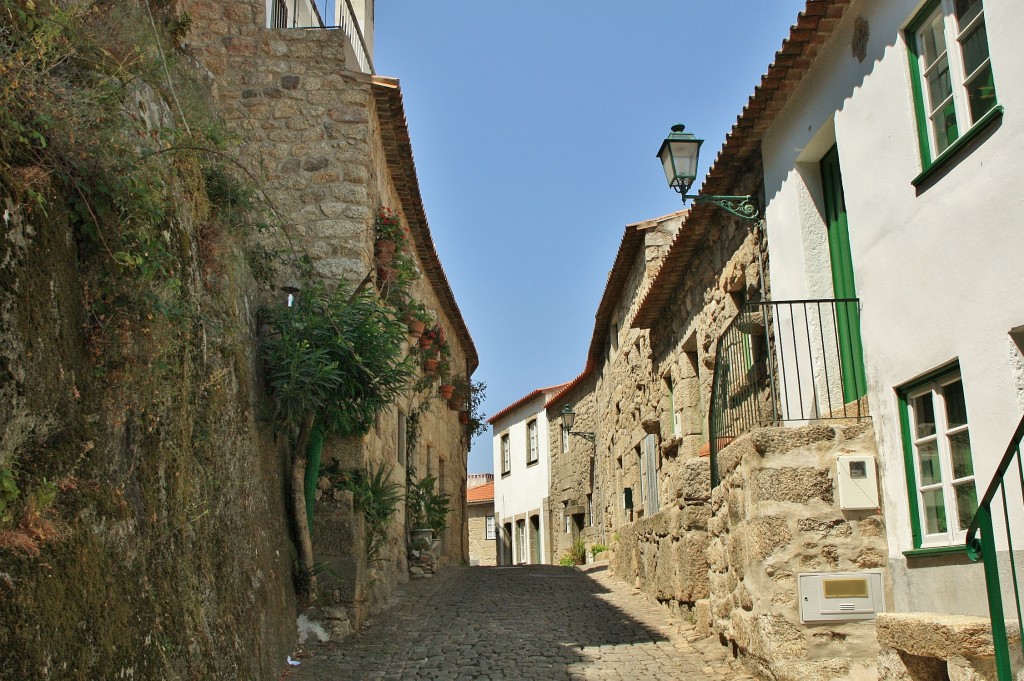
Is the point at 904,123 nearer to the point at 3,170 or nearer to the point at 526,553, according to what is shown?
the point at 3,170

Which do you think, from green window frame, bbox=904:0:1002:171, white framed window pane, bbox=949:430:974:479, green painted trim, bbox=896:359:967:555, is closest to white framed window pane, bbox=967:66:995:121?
green window frame, bbox=904:0:1002:171

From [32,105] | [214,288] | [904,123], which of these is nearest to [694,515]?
[904,123]

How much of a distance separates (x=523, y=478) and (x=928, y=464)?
25.6 metres

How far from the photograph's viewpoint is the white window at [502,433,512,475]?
107ft

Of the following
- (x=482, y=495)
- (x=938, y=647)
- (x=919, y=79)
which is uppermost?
(x=919, y=79)

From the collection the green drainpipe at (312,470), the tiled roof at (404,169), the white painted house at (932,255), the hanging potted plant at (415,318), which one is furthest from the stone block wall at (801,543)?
the tiled roof at (404,169)

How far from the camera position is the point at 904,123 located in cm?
577

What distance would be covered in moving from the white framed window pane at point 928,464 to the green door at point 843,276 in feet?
3.12

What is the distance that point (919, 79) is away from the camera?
18.7 feet

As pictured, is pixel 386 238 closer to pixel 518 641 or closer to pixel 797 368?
pixel 518 641

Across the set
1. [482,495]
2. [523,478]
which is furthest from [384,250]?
[482,495]

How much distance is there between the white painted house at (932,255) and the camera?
4.78 m

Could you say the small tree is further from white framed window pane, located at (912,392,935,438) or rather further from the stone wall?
the stone wall

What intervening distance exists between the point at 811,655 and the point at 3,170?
5009mm
